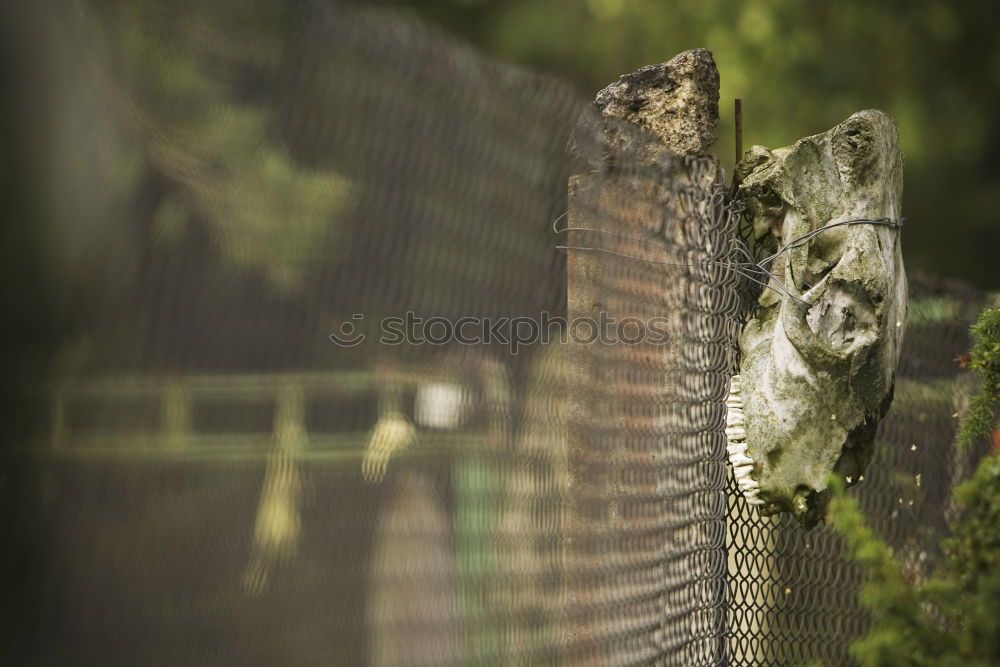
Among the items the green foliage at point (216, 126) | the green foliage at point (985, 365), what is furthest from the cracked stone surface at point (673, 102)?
the green foliage at point (216, 126)

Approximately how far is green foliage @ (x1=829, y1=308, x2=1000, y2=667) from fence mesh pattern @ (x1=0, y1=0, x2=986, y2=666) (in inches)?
12.5

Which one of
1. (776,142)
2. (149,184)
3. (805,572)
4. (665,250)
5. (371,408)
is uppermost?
(776,142)

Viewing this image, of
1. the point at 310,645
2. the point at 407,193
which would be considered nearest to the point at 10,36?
the point at 407,193

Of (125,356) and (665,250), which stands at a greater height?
(665,250)

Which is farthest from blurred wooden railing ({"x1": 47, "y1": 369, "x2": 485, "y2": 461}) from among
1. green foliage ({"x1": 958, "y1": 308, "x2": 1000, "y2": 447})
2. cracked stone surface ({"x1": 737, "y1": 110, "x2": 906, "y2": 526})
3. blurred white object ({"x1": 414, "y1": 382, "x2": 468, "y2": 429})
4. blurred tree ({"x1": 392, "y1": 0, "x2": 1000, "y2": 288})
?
blurred tree ({"x1": 392, "y1": 0, "x2": 1000, "y2": 288})

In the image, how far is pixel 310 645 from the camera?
89cm

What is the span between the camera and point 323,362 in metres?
0.87

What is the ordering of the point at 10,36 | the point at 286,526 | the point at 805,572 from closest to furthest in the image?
1. the point at 10,36
2. the point at 286,526
3. the point at 805,572

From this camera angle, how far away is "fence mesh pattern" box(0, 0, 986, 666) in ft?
2.52

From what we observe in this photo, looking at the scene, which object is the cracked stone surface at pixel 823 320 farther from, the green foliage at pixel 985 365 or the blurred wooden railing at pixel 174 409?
the blurred wooden railing at pixel 174 409

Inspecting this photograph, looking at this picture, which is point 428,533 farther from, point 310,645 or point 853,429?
point 853,429

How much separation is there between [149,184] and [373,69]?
0.25 meters

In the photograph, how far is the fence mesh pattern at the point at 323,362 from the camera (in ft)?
2.52

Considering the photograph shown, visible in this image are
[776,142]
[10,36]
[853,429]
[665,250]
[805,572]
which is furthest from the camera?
[776,142]
